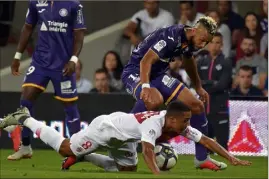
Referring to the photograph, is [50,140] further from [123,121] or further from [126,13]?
[126,13]

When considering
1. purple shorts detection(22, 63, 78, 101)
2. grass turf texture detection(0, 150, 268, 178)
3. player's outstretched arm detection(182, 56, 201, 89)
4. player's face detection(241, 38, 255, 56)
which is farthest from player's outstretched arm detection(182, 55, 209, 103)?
player's face detection(241, 38, 255, 56)

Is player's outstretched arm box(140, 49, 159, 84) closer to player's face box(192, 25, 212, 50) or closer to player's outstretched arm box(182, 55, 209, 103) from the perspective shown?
player's face box(192, 25, 212, 50)

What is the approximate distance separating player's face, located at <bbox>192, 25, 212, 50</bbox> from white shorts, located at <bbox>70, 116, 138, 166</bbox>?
1.47 m

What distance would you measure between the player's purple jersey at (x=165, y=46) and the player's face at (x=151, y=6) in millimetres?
5340

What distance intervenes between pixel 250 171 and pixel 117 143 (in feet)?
6.74

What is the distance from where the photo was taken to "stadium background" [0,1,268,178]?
16.1 meters

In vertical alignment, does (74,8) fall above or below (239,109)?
above

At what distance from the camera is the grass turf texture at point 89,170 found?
1026 centimetres

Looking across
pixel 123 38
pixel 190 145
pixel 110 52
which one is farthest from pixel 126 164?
pixel 123 38

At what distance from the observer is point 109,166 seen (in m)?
11.9

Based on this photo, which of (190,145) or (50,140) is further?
(190,145)

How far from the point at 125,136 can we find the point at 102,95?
209 inches

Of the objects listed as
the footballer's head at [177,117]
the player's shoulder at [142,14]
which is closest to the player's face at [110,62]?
the player's shoulder at [142,14]

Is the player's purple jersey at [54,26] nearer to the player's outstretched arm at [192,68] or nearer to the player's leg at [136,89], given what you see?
the player's leg at [136,89]
